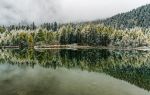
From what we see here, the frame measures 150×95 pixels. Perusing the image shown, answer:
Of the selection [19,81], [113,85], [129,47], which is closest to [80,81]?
[113,85]

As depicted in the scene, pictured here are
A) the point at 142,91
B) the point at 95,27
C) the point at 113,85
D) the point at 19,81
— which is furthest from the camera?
the point at 95,27

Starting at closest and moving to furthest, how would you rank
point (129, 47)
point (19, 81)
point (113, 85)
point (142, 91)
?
point (142, 91) < point (113, 85) < point (19, 81) < point (129, 47)

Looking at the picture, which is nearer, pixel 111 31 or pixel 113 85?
pixel 113 85

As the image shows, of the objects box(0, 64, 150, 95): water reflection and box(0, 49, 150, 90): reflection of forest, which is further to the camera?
box(0, 49, 150, 90): reflection of forest

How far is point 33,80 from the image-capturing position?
60.4 m

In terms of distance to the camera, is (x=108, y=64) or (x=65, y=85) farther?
(x=108, y=64)

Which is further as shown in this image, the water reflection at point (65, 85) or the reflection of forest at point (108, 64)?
the reflection of forest at point (108, 64)

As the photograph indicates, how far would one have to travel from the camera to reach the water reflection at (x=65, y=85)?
157 ft

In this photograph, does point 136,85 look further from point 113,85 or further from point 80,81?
point 80,81

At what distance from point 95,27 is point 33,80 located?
14168 cm

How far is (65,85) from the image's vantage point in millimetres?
54219

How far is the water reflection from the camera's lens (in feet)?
157

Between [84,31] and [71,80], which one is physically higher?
[84,31]

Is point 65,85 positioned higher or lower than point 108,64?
lower
